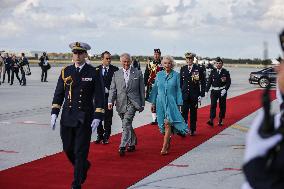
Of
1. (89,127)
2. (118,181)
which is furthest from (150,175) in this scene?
(89,127)

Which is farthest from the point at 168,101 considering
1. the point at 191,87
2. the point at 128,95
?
the point at 191,87

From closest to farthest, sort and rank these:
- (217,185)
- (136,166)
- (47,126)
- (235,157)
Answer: (217,185) < (136,166) < (235,157) < (47,126)

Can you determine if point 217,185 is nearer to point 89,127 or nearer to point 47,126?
point 89,127

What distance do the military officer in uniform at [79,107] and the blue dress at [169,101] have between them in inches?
118

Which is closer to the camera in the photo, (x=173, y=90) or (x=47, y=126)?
(x=173, y=90)

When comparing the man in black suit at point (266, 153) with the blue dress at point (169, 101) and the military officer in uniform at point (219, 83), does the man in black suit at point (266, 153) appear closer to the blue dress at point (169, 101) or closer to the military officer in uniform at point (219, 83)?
the blue dress at point (169, 101)

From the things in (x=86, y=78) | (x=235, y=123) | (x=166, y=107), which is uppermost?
(x=86, y=78)

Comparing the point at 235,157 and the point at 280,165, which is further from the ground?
the point at 280,165

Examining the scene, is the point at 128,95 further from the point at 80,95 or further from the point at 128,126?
the point at 80,95

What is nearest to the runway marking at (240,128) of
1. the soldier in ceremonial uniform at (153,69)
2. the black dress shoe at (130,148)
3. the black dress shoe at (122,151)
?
the soldier in ceremonial uniform at (153,69)

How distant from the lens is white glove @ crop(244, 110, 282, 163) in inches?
77.9

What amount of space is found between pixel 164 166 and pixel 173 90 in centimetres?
186

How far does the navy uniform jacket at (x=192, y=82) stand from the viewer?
Answer: 1188cm

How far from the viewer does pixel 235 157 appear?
922 centimetres
